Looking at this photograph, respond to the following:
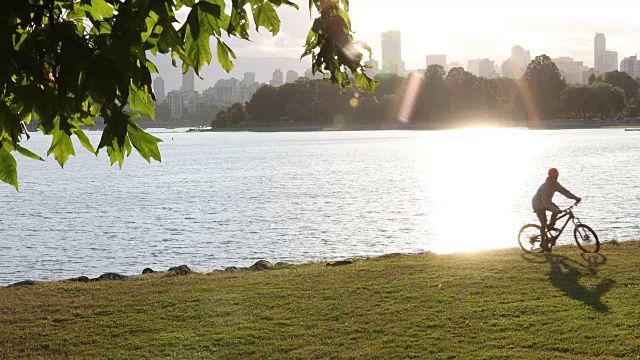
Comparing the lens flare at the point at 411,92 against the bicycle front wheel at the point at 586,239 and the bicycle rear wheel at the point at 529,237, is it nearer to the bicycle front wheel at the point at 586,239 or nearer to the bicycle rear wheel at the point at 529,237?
the bicycle rear wheel at the point at 529,237

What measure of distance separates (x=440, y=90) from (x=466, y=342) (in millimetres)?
163161

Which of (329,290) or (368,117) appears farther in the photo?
(368,117)

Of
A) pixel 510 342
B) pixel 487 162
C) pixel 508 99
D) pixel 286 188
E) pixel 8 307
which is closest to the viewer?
pixel 510 342

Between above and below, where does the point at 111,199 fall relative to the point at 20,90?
below

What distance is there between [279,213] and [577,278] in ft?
102

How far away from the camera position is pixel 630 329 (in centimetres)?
1010

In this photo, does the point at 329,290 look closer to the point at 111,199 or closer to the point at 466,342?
the point at 466,342

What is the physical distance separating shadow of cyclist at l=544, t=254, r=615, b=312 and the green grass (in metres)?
0.03

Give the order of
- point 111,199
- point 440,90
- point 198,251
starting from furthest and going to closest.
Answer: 1. point 440,90
2. point 111,199
3. point 198,251

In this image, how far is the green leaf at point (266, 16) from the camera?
11.2ft

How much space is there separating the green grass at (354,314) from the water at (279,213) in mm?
11872

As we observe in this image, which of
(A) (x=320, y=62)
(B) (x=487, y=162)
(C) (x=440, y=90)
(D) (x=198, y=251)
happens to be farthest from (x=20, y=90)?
(C) (x=440, y=90)

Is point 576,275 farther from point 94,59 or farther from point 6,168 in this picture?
point 94,59

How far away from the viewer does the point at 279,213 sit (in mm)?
44125
